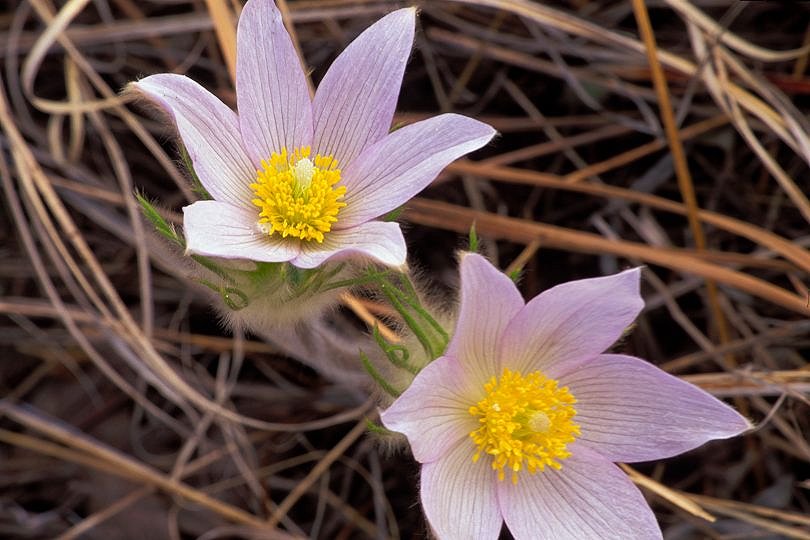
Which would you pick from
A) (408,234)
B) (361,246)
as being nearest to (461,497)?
(361,246)

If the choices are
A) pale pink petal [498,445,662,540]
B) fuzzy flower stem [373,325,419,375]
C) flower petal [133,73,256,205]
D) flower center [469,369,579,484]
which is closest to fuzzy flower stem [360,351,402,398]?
fuzzy flower stem [373,325,419,375]

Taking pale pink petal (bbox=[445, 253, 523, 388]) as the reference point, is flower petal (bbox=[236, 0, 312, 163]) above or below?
above

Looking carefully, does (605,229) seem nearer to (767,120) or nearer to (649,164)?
(649,164)

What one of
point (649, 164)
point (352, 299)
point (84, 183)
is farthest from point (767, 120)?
point (84, 183)

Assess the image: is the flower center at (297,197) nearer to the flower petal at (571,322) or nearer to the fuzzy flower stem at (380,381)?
the fuzzy flower stem at (380,381)

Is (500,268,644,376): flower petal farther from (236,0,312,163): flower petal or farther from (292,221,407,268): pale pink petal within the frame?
(236,0,312,163): flower petal
